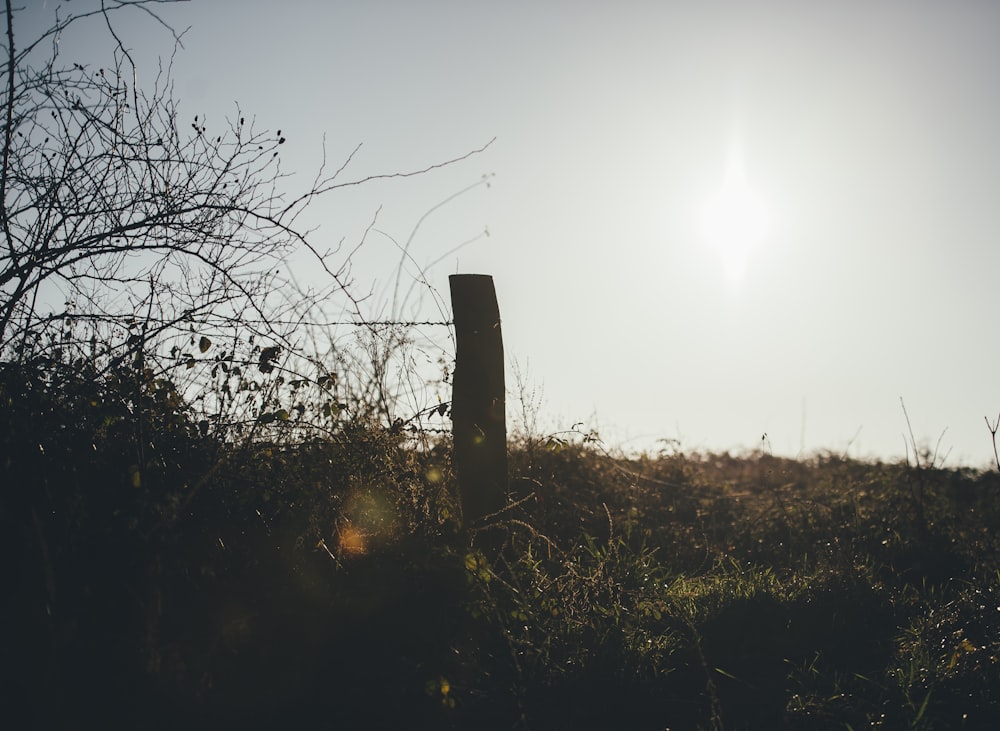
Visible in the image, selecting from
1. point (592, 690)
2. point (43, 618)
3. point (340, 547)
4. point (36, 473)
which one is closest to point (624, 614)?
point (592, 690)

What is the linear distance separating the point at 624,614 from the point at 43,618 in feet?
8.83

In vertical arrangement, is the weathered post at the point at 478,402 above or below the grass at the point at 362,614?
above

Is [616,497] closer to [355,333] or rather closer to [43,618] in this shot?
[355,333]

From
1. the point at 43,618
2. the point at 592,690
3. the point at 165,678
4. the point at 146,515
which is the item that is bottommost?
the point at 592,690

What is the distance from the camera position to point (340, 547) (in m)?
3.27

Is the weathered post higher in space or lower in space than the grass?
higher

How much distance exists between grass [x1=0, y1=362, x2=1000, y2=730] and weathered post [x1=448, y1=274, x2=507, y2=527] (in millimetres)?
191

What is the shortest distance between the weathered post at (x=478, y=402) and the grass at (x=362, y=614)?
7.5 inches

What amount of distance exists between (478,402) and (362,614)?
1.22 meters

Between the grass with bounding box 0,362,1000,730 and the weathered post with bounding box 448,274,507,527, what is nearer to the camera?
the grass with bounding box 0,362,1000,730

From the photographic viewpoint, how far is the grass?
2.62 m

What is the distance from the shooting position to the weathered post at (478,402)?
3561 mm

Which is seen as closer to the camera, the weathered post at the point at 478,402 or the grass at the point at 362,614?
the grass at the point at 362,614

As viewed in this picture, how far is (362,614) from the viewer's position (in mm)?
2988
